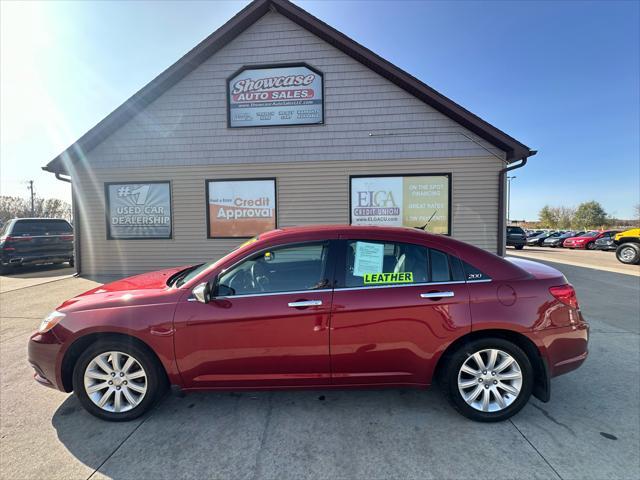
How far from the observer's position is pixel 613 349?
380 cm

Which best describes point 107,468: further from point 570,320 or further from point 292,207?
point 292,207

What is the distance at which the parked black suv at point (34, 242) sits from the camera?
32.2 ft

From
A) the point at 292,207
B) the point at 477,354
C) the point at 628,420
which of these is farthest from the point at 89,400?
the point at 292,207

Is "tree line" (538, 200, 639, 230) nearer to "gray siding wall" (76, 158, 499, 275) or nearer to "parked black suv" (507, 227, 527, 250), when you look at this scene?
"parked black suv" (507, 227, 527, 250)

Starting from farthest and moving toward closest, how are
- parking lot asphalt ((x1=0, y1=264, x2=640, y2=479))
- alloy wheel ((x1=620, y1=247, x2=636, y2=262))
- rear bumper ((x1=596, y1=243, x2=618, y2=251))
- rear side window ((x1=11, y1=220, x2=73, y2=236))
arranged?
1. rear bumper ((x1=596, y1=243, x2=618, y2=251))
2. alloy wheel ((x1=620, y1=247, x2=636, y2=262))
3. rear side window ((x1=11, y1=220, x2=73, y2=236))
4. parking lot asphalt ((x1=0, y1=264, x2=640, y2=479))

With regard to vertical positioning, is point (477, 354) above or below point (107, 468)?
above

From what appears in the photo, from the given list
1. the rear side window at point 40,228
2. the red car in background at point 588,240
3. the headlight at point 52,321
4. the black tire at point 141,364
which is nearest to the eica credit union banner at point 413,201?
the black tire at point 141,364

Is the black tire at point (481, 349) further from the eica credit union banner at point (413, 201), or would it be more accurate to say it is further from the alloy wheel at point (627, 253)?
the alloy wheel at point (627, 253)

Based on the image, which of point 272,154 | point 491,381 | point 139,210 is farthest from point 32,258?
point 491,381

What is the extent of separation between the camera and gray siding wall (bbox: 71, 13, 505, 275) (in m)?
7.99

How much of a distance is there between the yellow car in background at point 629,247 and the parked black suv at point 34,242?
69.6 feet

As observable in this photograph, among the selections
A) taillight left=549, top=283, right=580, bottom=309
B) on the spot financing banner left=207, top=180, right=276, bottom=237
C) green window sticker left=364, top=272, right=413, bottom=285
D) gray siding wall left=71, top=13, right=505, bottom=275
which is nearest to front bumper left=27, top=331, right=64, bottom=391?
green window sticker left=364, top=272, right=413, bottom=285

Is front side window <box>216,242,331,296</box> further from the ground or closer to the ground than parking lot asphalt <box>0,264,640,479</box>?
further from the ground

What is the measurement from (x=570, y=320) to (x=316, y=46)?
835 cm
